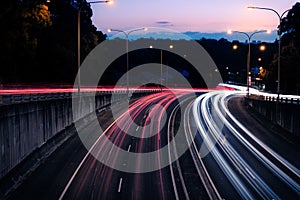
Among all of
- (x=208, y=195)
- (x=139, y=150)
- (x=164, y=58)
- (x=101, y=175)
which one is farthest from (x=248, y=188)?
(x=164, y=58)

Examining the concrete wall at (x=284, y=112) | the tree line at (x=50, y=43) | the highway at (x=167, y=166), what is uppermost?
the tree line at (x=50, y=43)

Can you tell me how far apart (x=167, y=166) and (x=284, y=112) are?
53.3ft

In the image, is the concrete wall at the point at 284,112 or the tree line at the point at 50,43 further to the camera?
the tree line at the point at 50,43

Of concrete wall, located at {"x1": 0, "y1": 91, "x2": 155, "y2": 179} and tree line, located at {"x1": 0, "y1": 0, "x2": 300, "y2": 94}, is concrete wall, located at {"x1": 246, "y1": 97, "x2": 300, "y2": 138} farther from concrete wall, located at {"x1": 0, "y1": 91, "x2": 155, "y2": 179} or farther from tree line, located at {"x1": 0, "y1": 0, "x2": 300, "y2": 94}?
concrete wall, located at {"x1": 0, "y1": 91, "x2": 155, "y2": 179}

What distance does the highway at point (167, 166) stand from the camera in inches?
921

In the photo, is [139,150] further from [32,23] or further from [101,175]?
[32,23]

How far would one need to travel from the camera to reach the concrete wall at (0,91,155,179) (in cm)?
2194

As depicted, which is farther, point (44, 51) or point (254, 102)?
point (44, 51)

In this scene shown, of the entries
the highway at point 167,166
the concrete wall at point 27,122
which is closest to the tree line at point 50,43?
the concrete wall at point 27,122

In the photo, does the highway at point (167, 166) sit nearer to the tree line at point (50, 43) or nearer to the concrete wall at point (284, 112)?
the concrete wall at point (284, 112)

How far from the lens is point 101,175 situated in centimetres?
2652

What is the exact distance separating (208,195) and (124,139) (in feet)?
55.6

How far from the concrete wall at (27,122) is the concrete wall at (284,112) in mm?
19748

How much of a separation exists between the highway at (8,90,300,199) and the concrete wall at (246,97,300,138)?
1743mm
